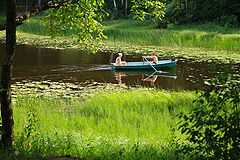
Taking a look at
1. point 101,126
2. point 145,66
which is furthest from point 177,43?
point 101,126

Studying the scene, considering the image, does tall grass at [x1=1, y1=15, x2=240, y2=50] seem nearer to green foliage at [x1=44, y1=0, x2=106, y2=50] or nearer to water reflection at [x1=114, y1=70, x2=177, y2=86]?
water reflection at [x1=114, y1=70, x2=177, y2=86]

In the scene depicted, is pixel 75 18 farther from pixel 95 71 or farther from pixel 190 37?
pixel 190 37

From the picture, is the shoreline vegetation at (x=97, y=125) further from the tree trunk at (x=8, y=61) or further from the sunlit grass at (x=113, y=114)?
the tree trunk at (x=8, y=61)

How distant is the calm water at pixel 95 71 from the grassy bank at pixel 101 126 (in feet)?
14.5

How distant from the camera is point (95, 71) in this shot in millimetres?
17359

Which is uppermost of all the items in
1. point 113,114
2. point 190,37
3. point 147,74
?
point 190,37

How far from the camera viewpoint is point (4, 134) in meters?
5.06

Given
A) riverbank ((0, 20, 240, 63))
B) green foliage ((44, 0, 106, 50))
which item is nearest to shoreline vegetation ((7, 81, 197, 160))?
green foliage ((44, 0, 106, 50))

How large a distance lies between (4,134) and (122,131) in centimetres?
269

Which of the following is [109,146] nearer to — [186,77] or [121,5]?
[186,77]

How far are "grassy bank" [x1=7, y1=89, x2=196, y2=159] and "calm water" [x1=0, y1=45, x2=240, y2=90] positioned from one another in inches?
174

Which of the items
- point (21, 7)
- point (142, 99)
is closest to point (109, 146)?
point (142, 99)

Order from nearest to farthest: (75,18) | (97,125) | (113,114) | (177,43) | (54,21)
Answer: (75,18)
(97,125)
(54,21)
(113,114)
(177,43)

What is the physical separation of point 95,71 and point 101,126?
10073 mm
